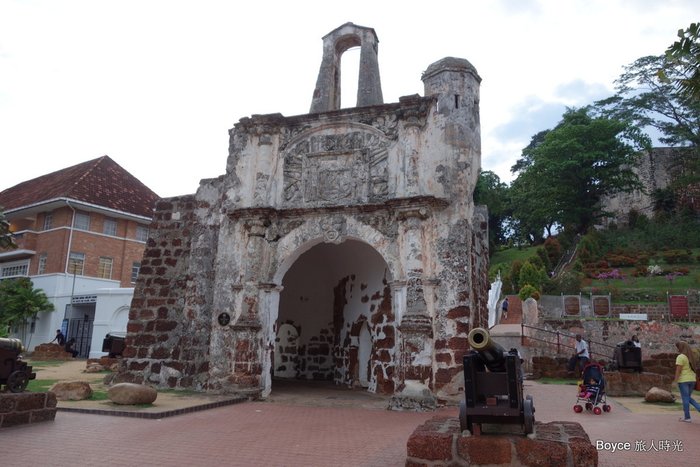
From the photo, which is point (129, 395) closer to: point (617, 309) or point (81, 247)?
point (81, 247)

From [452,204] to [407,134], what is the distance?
5.97 ft

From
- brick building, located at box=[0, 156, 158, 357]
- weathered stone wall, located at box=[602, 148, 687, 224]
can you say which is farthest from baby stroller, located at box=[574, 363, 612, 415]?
weathered stone wall, located at box=[602, 148, 687, 224]

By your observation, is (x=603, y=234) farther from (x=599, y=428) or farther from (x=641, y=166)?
(x=599, y=428)

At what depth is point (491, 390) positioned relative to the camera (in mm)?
5281

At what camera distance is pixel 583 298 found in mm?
28281

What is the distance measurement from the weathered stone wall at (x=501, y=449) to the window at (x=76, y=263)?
85.8ft

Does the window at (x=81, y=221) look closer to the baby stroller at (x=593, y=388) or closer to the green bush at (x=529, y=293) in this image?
the green bush at (x=529, y=293)

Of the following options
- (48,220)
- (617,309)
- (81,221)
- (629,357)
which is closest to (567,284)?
(617,309)

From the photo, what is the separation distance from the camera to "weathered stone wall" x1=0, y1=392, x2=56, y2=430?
23.5ft

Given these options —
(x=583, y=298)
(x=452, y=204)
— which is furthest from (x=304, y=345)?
(x=583, y=298)

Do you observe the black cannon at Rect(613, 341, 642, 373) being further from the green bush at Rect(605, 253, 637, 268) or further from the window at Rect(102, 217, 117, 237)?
the green bush at Rect(605, 253, 637, 268)

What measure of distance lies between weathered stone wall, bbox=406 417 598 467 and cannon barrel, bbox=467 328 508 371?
69 cm

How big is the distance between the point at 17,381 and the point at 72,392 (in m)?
2.21

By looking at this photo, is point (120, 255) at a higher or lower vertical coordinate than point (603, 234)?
lower
